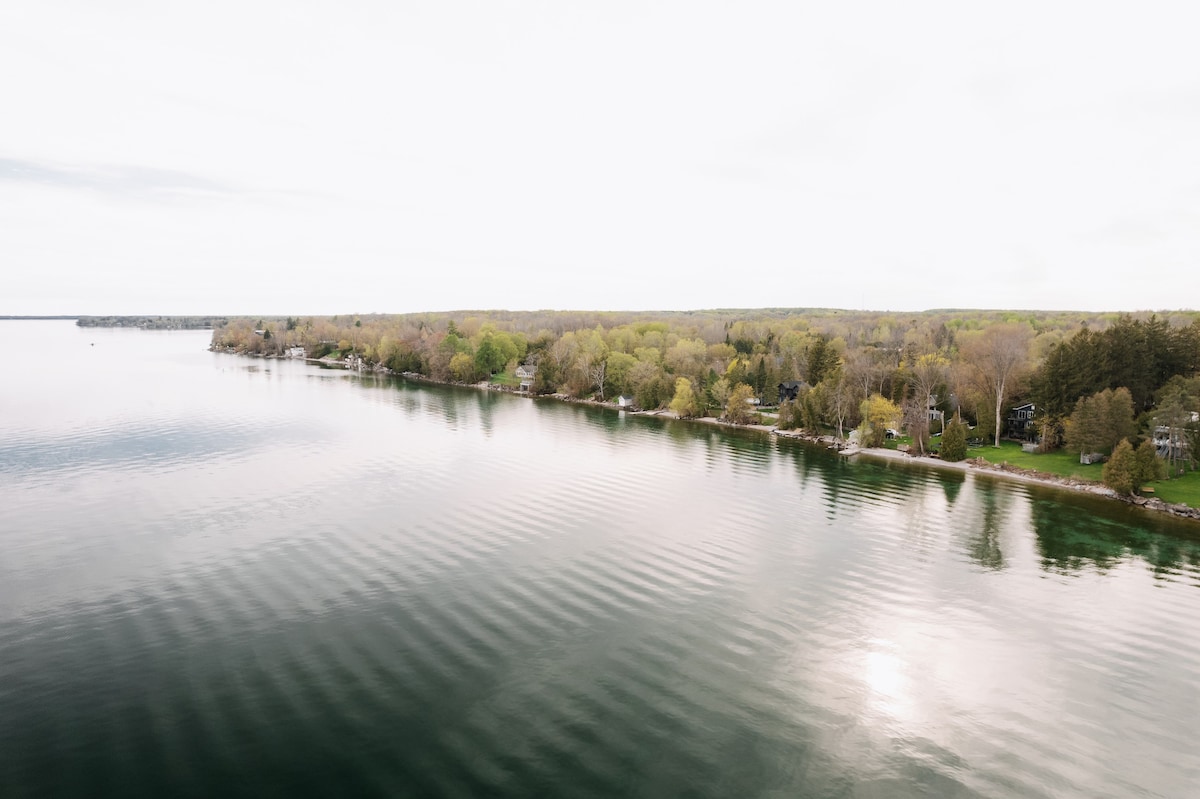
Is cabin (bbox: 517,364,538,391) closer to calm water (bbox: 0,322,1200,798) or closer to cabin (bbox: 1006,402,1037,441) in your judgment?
calm water (bbox: 0,322,1200,798)

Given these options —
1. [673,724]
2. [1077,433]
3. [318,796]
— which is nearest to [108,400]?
[318,796]

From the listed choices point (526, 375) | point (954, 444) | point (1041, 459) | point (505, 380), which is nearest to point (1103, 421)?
point (1041, 459)

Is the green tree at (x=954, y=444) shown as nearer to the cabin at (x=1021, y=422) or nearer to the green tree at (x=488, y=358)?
the cabin at (x=1021, y=422)

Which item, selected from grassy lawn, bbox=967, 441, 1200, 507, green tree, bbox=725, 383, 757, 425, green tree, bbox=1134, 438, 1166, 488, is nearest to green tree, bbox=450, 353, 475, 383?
green tree, bbox=725, 383, 757, 425

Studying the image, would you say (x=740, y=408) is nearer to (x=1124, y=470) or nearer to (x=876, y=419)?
(x=876, y=419)

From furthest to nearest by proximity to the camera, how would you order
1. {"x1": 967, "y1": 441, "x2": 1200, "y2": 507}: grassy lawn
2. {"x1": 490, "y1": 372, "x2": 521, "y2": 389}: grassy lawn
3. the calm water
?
1. {"x1": 490, "y1": 372, "x2": 521, "y2": 389}: grassy lawn
2. {"x1": 967, "y1": 441, "x2": 1200, "y2": 507}: grassy lawn
3. the calm water

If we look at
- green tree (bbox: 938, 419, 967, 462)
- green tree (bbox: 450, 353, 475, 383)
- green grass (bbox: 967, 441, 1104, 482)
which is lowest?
green grass (bbox: 967, 441, 1104, 482)
